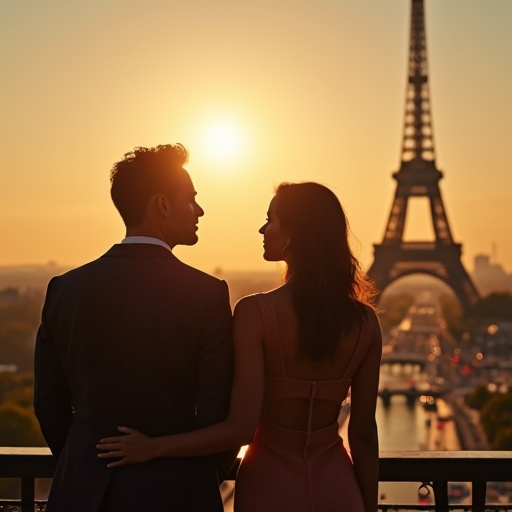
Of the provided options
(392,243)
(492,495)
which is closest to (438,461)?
(492,495)

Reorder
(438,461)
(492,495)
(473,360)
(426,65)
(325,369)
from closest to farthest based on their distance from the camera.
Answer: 1. (325,369)
2. (438,461)
3. (492,495)
4. (426,65)
5. (473,360)

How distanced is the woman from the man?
0.10 meters

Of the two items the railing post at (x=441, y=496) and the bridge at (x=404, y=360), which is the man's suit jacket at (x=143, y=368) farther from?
the bridge at (x=404, y=360)

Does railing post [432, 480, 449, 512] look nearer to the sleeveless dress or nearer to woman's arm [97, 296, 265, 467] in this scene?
the sleeveless dress

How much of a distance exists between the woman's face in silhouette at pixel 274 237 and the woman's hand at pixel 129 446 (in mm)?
673

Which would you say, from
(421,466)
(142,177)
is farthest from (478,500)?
(142,177)

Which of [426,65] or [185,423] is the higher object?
[426,65]

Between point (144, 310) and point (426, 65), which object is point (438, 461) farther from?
point (426, 65)

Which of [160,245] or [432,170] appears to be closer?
[160,245]

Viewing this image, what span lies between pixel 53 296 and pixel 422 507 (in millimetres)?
1490

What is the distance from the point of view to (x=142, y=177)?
3.34 metres

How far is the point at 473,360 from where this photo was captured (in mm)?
64938

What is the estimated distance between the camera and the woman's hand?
Result: 128 inches

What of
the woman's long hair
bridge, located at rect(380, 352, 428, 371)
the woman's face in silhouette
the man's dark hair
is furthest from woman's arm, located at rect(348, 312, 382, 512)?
bridge, located at rect(380, 352, 428, 371)
